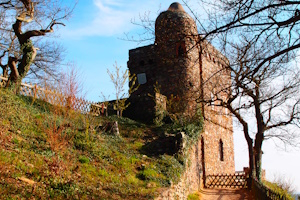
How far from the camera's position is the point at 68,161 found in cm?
887

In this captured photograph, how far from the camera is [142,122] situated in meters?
18.1

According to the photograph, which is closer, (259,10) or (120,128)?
(259,10)

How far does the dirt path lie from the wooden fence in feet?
19.8

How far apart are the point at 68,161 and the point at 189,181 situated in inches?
261

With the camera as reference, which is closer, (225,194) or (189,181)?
(189,181)

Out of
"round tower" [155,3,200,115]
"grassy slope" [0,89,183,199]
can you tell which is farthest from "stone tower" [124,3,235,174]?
"grassy slope" [0,89,183,199]

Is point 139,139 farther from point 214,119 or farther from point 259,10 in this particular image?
point 259,10

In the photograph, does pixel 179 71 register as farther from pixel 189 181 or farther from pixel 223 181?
pixel 189 181

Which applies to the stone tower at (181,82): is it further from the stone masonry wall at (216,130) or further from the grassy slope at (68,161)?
the grassy slope at (68,161)

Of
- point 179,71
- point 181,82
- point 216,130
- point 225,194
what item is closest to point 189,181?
point 225,194

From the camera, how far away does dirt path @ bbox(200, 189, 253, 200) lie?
14933mm

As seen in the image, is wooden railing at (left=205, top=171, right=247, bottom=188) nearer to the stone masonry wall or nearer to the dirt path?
the stone masonry wall

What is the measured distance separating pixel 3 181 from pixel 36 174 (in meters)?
0.91

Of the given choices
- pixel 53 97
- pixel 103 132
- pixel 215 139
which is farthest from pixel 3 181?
pixel 215 139
